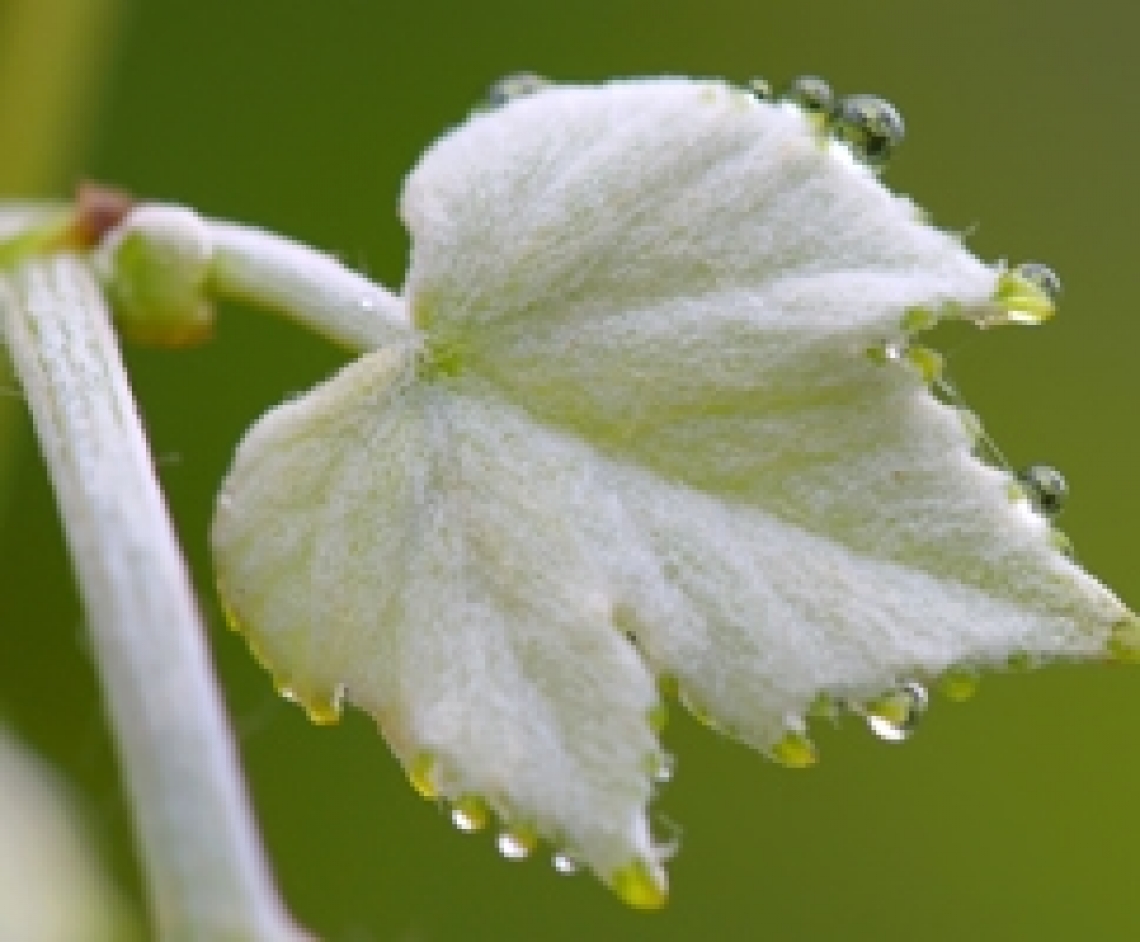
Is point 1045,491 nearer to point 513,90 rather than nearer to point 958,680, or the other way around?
point 958,680

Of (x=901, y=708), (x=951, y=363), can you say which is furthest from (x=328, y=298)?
(x=951, y=363)

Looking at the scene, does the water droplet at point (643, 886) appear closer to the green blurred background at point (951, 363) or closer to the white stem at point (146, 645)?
the white stem at point (146, 645)

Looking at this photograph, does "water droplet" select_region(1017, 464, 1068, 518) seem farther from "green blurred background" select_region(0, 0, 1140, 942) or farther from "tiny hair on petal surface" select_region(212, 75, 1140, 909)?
"green blurred background" select_region(0, 0, 1140, 942)

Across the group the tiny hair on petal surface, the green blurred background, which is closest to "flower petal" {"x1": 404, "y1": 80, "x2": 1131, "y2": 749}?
the tiny hair on petal surface

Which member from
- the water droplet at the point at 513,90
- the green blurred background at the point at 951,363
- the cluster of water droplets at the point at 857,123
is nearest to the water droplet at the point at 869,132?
the cluster of water droplets at the point at 857,123

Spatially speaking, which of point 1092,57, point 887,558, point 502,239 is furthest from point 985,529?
point 1092,57
